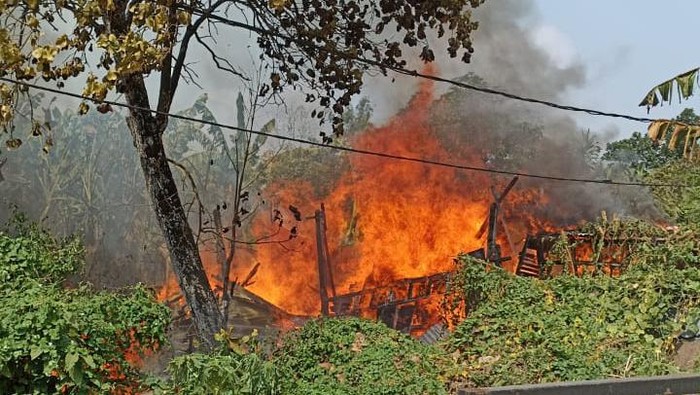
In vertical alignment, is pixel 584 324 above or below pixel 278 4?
below

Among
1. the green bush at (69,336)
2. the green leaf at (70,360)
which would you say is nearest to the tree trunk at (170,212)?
the green bush at (69,336)

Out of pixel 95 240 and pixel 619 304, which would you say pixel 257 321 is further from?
pixel 619 304

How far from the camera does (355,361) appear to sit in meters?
8.99

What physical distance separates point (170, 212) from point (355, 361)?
3.94 metres

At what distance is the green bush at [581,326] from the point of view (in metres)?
8.88

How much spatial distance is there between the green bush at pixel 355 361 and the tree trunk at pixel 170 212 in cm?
180

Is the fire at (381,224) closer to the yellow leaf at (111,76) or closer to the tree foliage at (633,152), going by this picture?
the yellow leaf at (111,76)

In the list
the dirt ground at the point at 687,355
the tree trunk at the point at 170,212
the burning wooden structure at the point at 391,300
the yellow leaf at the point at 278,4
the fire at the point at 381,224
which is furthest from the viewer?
the fire at the point at 381,224

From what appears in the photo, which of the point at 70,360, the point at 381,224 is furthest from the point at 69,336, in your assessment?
the point at 381,224

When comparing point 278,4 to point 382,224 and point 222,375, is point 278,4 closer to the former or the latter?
point 222,375

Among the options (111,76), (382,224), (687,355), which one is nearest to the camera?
(111,76)

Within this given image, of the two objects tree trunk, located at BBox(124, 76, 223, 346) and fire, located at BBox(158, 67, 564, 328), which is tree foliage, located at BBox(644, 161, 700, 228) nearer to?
fire, located at BBox(158, 67, 564, 328)

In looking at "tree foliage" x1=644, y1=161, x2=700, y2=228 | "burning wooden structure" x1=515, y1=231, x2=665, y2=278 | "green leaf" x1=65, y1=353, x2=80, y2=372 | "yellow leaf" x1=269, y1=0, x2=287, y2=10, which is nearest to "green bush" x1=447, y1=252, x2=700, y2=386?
"burning wooden structure" x1=515, y1=231, x2=665, y2=278

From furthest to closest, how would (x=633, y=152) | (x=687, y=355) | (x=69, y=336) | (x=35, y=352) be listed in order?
1. (x=633, y=152)
2. (x=687, y=355)
3. (x=69, y=336)
4. (x=35, y=352)
